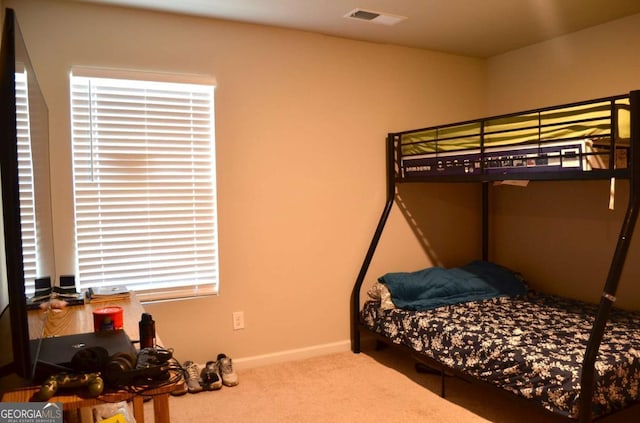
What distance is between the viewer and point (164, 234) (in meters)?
2.96

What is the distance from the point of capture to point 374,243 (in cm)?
349

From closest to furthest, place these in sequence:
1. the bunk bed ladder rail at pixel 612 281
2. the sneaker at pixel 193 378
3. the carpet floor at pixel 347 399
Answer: the bunk bed ladder rail at pixel 612 281
the carpet floor at pixel 347 399
the sneaker at pixel 193 378

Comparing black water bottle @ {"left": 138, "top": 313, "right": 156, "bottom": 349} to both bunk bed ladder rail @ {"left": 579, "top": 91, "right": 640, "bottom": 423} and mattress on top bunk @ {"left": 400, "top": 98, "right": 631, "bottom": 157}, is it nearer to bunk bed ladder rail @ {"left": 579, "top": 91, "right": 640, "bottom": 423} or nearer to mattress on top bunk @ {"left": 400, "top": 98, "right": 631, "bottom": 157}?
bunk bed ladder rail @ {"left": 579, "top": 91, "right": 640, "bottom": 423}

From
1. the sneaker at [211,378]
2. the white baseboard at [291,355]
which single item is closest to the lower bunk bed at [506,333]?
the white baseboard at [291,355]

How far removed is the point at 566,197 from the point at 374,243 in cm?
140

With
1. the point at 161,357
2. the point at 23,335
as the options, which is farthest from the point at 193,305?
the point at 23,335

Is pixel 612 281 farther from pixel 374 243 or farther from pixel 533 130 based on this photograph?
pixel 374 243

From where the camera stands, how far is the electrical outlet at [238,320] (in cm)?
315

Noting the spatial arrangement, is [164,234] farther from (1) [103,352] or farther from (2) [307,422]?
(1) [103,352]

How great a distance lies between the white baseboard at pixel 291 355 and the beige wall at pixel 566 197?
158 cm

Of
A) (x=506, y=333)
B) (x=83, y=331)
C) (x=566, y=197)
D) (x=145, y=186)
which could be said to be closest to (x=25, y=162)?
(x=83, y=331)

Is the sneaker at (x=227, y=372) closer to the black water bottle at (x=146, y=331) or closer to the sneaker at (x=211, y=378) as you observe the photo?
the sneaker at (x=211, y=378)

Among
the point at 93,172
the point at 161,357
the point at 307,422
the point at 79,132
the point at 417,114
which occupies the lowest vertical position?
the point at 307,422

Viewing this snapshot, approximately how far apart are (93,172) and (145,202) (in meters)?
0.32
